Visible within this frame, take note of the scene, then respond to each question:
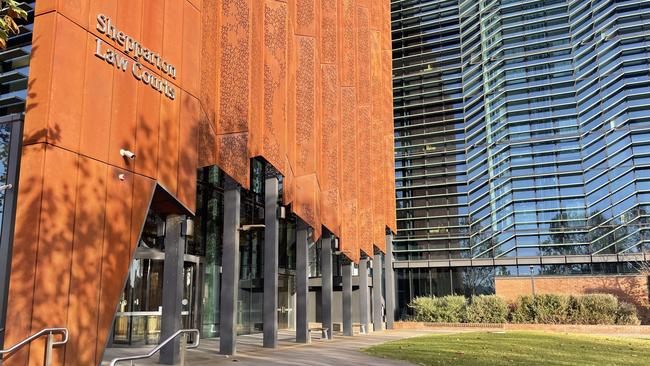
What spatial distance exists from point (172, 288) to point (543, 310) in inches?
982

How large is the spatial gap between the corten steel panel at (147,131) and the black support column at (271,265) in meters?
5.75

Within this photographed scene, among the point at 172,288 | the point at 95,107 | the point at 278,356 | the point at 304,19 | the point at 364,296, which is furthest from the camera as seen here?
the point at 364,296

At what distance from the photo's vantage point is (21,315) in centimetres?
830

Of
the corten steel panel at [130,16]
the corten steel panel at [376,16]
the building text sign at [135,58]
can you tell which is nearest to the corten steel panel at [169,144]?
the building text sign at [135,58]

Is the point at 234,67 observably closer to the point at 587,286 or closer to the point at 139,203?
the point at 139,203

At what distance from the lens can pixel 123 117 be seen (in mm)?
10414

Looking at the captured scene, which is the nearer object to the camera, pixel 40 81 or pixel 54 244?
pixel 54 244

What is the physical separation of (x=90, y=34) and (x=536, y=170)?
38.1 m

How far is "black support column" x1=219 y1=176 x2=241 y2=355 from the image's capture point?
1415 centimetres

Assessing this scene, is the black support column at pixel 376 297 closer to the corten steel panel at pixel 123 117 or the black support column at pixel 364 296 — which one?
the black support column at pixel 364 296

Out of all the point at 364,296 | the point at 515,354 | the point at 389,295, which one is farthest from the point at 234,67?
the point at 389,295

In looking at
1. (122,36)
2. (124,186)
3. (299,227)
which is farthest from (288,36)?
(124,186)

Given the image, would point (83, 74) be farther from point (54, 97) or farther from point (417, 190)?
point (417, 190)

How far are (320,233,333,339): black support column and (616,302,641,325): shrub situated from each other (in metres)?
18.6
